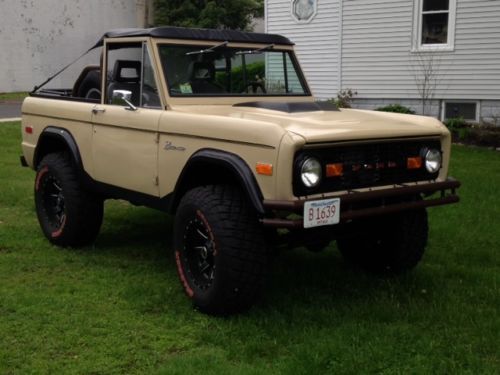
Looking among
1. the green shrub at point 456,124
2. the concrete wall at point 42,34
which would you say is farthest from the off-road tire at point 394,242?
the concrete wall at point 42,34

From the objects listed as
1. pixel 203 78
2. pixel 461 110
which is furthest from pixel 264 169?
pixel 461 110

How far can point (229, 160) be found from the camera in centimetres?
395

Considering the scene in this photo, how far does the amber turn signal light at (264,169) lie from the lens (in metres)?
3.71

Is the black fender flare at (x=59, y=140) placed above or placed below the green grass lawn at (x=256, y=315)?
above

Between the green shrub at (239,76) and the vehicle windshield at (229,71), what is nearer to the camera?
the vehicle windshield at (229,71)

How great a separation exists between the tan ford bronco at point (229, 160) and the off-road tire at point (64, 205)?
11 millimetres

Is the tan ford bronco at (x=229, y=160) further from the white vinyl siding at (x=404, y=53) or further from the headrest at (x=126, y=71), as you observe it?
the white vinyl siding at (x=404, y=53)

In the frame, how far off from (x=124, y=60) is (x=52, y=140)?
1.15 m

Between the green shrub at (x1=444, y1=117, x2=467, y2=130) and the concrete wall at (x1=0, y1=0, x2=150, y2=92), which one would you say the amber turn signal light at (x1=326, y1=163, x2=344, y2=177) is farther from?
the concrete wall at (x1=0, y1=0, x2=150, y2=92)

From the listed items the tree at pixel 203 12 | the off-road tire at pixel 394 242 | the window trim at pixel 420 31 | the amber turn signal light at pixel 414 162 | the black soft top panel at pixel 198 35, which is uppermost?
the tree at pixel 203 12

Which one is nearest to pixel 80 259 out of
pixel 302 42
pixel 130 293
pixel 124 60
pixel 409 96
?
pixel 130 293

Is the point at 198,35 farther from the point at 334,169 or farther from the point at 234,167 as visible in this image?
the point at 334,169

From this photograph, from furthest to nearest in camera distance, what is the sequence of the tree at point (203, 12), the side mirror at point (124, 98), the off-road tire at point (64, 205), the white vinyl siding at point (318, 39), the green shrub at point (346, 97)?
the tree at point (203, 12)
the white vinyl siding at point (318, 39)
the green shrub at point (346, 97)
the off-road tire at point (64, 205)
the side mirror at point (124, 98)

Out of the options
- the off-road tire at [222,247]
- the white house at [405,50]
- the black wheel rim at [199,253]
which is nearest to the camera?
the off-road tire at [222,247]
